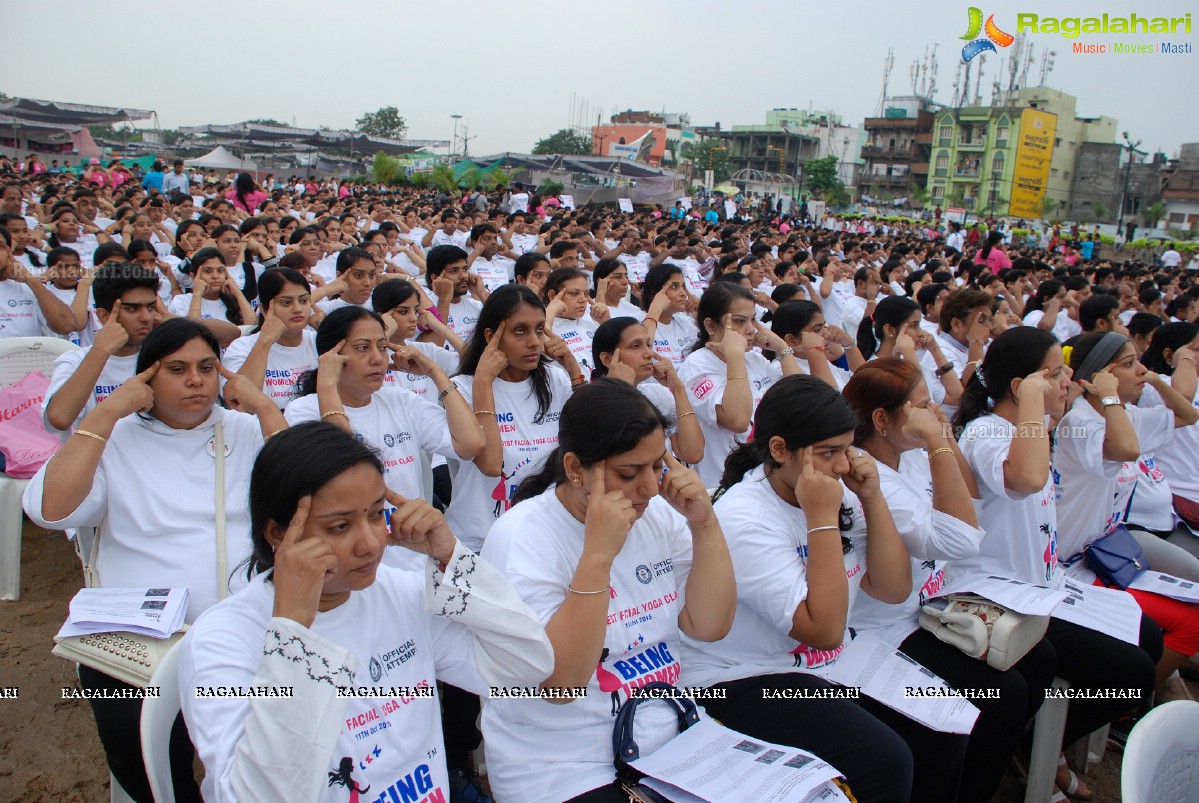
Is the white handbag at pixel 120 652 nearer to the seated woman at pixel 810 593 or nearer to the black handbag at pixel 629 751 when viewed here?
the black handbag at pixel 629 751

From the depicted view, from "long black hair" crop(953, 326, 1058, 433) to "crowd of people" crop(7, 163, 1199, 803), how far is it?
0.01m

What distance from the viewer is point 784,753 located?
1.97 m

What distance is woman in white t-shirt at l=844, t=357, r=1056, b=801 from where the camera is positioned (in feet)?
8.54

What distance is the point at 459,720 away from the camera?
8.25ft

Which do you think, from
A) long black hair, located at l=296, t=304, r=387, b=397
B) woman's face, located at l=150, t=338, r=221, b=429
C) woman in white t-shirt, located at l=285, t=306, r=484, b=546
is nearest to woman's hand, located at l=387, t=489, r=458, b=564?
woman's face, located at l=150, t=338, r=221, b=429

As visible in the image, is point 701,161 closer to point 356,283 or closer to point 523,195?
point 523,195

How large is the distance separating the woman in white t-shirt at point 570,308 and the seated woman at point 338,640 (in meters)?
3.01

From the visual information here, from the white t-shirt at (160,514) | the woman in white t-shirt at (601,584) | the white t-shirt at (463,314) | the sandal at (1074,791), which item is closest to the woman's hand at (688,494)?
the woman in white t-shirt at (601,584)

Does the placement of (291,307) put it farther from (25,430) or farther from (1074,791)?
(1074,791)

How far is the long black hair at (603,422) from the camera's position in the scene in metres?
2.04

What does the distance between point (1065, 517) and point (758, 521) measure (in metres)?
1.96

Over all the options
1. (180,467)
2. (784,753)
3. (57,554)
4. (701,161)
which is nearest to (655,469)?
(784,753)

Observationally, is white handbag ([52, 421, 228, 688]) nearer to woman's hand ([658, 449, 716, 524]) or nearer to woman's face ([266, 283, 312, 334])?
woman's hand ([658, 449, 716, 524])

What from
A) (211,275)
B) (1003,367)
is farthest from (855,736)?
(211,275)
